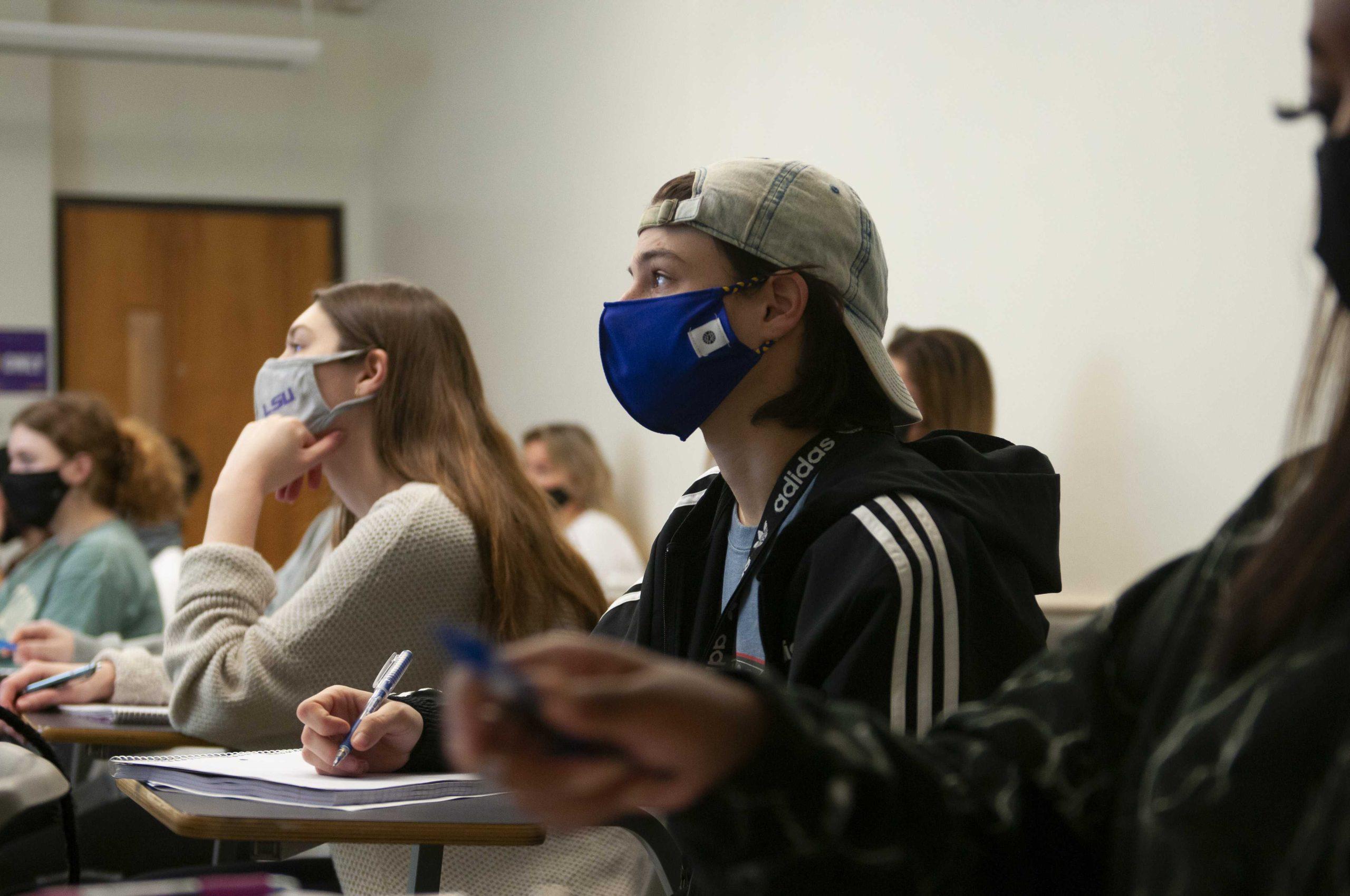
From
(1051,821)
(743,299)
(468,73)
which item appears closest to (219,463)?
(468,73)

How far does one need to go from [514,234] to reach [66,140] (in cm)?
304

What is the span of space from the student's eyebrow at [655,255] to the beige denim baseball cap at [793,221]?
0.10ft

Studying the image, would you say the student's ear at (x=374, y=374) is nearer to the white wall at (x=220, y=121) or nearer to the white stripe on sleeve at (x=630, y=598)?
the white stripe on sleeve at (x=630, y=598)

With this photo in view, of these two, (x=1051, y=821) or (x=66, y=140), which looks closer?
(x=1051, y=821)

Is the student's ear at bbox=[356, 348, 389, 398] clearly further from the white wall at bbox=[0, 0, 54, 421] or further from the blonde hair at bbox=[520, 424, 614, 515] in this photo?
the white wall at bbox=[0, 0, 54, 421]

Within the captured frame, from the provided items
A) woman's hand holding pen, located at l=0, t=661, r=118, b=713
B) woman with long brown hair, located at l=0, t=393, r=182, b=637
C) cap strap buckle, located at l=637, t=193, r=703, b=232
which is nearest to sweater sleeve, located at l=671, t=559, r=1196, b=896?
cap strap buckle, located at l=637, t=193, r=703, b=232

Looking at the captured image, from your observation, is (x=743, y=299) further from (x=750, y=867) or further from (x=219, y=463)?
(x=219, y=463)

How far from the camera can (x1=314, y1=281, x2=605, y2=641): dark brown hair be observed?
80.8 inches

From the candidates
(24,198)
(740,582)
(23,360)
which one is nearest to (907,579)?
(740,582)

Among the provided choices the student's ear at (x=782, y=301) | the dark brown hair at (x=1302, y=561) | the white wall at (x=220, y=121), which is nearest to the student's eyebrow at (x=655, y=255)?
the student's ear at (x=782, y=301)

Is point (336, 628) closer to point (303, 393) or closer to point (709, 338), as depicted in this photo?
point (303, 393)

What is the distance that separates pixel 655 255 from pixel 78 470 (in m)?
2.79

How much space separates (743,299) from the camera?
1534 millimetres

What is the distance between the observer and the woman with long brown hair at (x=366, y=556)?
6.30ft
